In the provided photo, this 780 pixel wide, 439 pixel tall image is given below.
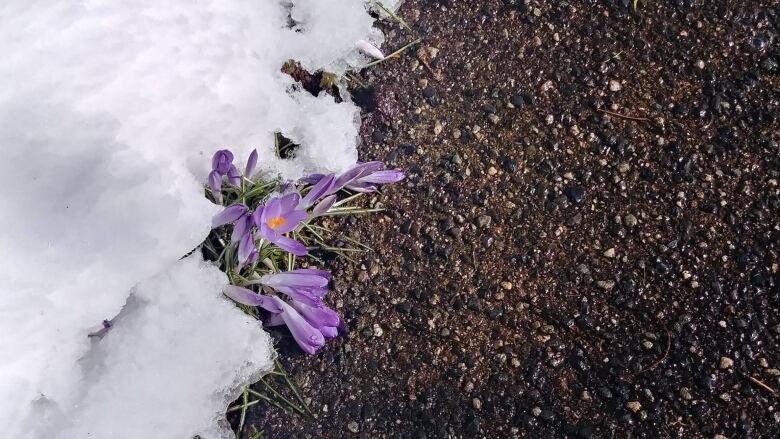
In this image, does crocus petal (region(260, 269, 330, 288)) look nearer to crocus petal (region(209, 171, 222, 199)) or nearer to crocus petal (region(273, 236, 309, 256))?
crocus petal (region(273, 236, 309, 256))

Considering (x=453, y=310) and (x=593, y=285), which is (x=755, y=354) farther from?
(x=453, y=310)

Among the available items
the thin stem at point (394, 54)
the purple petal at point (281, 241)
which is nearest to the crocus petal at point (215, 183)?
the purple petal at point (281, 241)

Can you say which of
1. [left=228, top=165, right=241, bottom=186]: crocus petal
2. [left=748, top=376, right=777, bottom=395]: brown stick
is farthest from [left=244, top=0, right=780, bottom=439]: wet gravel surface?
[left=228, top=165, right=241, bottom=186]: crocus petal

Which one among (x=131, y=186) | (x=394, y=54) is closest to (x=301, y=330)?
(x=131, y=186)

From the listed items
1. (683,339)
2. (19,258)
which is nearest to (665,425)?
(683,339)

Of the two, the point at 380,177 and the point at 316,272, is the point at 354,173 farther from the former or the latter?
the point at 316,272

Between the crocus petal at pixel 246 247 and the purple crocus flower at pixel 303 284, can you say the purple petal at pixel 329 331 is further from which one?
the crocus petal at pixel 246 247

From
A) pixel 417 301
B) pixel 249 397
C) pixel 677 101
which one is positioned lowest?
pixel 249 397
